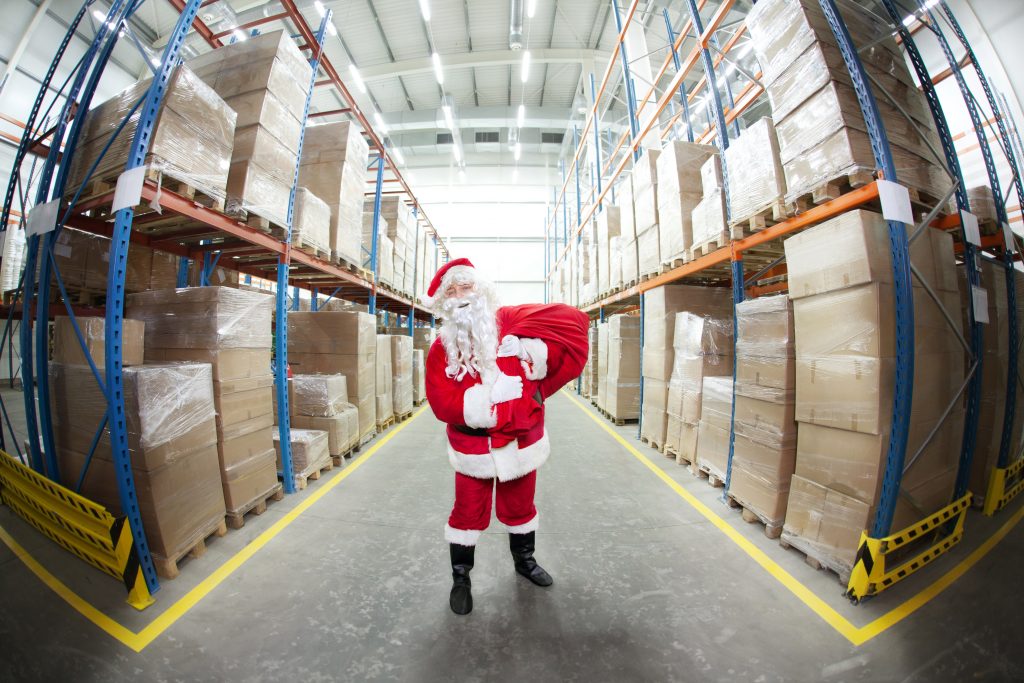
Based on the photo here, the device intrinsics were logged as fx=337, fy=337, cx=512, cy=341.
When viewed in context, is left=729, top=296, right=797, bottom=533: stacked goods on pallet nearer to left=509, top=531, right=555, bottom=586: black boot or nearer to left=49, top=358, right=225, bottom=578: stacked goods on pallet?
left=509, top=531, right=555, bottom=586: black boot

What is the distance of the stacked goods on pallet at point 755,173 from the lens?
9.21 ft

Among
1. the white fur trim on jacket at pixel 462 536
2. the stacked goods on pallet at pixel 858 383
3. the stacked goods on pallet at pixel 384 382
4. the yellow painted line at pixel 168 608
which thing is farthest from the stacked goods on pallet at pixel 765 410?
the stacked goods on pallet at pixel 384 382

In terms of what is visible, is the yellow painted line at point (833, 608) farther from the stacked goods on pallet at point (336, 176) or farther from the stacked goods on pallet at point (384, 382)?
the stacked goods on pallet at point (336, 176)

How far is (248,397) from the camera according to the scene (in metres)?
2.79

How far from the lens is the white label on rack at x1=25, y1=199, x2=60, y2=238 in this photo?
7.50 ft

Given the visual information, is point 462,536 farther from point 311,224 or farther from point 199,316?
point 311,224

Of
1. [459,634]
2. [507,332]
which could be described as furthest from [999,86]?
[459,634]

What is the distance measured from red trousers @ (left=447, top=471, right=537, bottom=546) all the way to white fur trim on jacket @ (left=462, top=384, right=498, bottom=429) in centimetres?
37

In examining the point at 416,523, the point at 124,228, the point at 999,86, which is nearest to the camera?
the point at 124,228

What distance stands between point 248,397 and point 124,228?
4.58 feet

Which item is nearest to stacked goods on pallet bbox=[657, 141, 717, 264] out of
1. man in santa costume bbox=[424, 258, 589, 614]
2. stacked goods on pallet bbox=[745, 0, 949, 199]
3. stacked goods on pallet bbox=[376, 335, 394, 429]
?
stacked goods on pallet bbox=[745, 0, 949, 199]

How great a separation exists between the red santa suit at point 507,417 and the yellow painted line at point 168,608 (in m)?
1.48

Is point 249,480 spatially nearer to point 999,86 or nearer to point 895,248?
point 895,248

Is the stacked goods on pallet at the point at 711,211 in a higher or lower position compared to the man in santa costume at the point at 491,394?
higher
